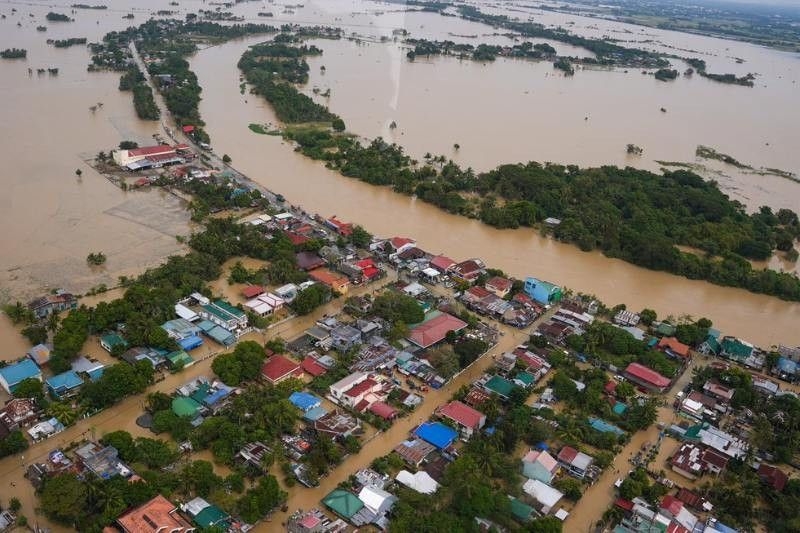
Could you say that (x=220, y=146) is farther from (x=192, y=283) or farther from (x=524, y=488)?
(x=524, y=488)

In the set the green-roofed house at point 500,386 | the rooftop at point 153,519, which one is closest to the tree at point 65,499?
the rooftop at point 153,519

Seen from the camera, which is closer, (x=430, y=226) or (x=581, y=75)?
(x=430, y=226)

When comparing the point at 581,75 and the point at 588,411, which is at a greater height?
the point at 581,75

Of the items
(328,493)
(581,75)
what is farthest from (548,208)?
(581,75)

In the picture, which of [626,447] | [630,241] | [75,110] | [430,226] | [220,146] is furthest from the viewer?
[75,110]

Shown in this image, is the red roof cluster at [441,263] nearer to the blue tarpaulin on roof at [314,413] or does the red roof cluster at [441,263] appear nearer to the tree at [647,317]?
the tree at [647,317]

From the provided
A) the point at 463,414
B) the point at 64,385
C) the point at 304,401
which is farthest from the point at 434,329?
the point at 64,385
